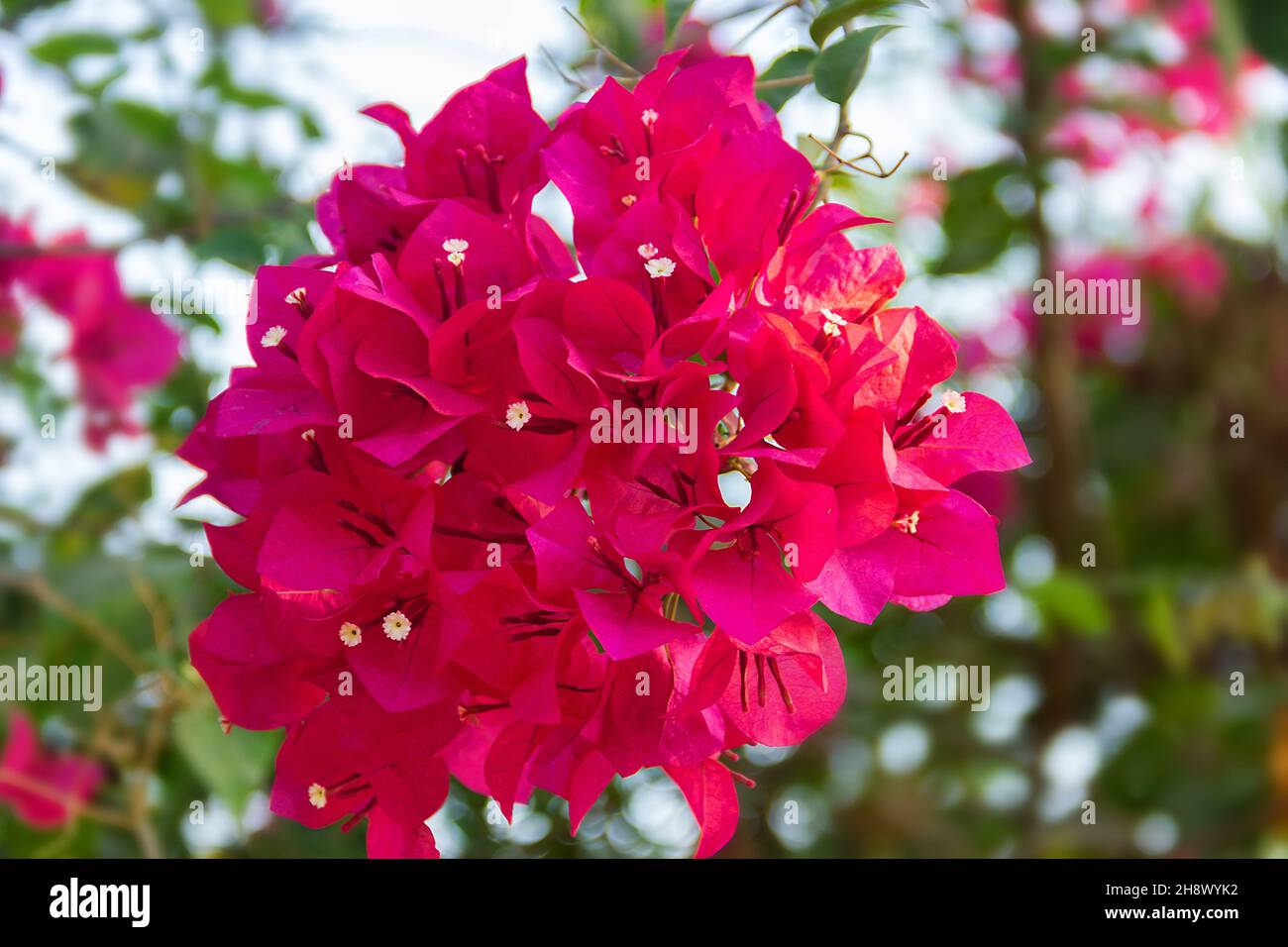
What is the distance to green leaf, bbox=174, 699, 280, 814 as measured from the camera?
1194mm

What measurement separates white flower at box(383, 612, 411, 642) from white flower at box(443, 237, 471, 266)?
7.4 inches

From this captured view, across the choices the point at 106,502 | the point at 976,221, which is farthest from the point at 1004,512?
the point at 106,502

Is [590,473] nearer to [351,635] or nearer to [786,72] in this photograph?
[351,635]

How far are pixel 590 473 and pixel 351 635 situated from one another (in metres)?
0.15

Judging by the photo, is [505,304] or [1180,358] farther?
[1180,358]

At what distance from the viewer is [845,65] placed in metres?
0.75

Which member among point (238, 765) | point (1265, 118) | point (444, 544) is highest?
point (1265, 118)

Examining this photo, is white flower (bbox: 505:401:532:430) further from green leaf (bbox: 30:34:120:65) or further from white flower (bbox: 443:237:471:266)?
green leaf (bbox: 30:34:120:65)

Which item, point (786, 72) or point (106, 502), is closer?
point (786, 72)

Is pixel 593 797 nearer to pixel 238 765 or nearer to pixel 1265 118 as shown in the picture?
pixel 238 765

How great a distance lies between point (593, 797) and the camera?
2.37 feet

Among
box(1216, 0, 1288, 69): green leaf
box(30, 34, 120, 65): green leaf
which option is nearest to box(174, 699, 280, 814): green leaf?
box(30, 34, 120, 65): green leaf
